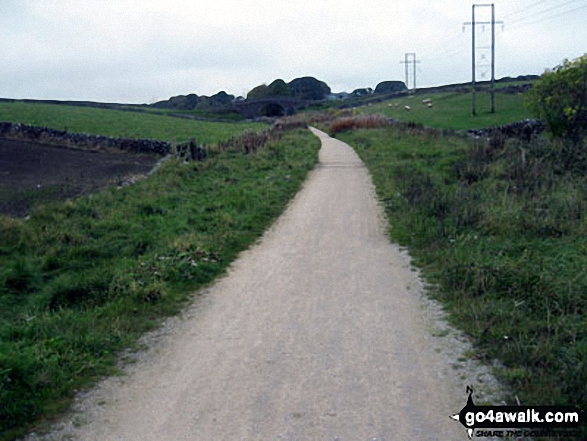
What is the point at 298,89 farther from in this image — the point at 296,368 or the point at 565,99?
the point at 296,368

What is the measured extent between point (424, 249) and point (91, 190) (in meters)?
12.2

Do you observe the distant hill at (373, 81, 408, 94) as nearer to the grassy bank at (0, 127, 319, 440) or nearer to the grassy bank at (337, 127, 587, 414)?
the grassy bank at (337, 127, 587, 414)

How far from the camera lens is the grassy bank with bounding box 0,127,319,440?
5.25m

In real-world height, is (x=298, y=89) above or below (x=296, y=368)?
above

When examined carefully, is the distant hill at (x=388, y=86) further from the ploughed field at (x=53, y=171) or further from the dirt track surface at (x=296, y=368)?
the dirt track surface at (x=296, y=368)

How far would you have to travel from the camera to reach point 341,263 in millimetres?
9188

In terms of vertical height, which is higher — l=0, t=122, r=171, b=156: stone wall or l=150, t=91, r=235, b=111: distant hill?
l=150, t=91, r=235, b=111: distant hill

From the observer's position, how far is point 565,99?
20062 mm

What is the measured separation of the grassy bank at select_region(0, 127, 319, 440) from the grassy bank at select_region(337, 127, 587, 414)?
3.34 meters

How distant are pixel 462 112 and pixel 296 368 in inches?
2028

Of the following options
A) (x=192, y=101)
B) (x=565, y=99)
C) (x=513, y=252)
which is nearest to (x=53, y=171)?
(x=565, y=99)

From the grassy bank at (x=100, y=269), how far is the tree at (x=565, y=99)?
9782 mm

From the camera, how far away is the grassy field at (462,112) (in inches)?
1695

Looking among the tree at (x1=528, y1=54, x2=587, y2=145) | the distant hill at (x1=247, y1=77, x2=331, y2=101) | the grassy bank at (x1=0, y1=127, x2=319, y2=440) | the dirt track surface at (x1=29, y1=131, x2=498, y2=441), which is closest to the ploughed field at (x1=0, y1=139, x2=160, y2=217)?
the grassy bank at (x1=0, y1=127, x2=319, y2=440)
